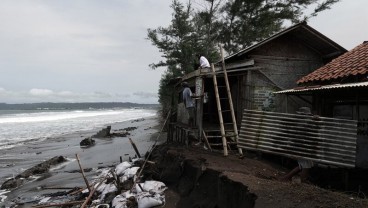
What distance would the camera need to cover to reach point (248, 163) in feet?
31.1

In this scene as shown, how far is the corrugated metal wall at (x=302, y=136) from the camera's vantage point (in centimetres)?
760

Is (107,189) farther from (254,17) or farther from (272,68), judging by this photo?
(254,17)

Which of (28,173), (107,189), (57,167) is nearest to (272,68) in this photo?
(107,189)

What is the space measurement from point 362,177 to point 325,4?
55.2ft

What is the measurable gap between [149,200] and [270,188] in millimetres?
3439

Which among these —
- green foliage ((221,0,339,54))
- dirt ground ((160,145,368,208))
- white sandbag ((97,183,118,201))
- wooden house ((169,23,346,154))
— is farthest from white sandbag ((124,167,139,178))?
green foliage ((221,0,339,54))

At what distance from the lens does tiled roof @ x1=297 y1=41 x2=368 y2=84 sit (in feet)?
31.9

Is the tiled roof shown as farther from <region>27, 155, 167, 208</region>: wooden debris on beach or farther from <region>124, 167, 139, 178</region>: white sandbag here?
<region>124, 167, 139, 178</region>: white sandbag

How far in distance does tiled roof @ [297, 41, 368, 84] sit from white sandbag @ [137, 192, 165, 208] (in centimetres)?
613

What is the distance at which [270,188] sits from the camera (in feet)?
21.2

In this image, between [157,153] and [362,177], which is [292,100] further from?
[157,153]

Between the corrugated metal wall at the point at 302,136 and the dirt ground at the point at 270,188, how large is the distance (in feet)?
2.46

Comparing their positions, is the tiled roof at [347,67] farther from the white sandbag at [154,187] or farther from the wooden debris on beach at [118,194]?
the wooden debris on beach at [118,194]

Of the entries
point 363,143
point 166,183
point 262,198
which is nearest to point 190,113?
point 166,183
